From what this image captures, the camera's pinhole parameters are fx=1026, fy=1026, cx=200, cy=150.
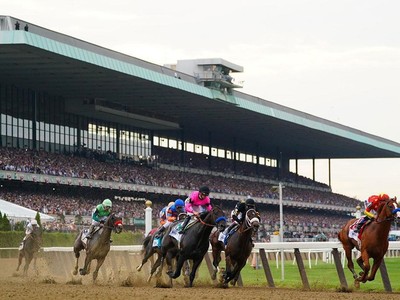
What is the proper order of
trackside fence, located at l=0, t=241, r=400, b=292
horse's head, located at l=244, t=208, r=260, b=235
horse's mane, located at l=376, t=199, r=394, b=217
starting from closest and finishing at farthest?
horse's mane, located at l=376, t=199, r=394, b=217 → horse's head, located at l=244, t=208, r=260, b=235 → trackside fence, located at l=0, t=241, r=400, b=292

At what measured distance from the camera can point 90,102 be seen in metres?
55.6

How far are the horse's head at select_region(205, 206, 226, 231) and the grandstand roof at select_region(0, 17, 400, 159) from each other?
24356mm

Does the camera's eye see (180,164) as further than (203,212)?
Yes

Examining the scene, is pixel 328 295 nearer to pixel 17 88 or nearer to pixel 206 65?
pixel 17 88

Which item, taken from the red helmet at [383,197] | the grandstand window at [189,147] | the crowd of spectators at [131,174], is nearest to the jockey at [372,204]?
the red helmet at [383,197]

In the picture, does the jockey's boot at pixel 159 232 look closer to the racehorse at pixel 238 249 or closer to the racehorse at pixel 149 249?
the racehorse at pixel 149 249

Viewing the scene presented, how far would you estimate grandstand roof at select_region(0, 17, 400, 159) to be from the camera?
144 ft

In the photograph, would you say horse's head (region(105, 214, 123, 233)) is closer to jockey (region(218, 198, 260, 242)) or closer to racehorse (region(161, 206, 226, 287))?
racehorse (region(161, 206, 226, 287))

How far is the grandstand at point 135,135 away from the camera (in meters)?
46.3

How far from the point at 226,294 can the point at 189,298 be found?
138 cm

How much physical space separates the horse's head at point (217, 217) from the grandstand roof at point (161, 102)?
959 inches

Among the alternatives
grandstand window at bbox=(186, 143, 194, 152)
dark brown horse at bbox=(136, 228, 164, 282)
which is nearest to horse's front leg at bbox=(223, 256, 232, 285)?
dark brown horse at bbox=(136, 228, 164, 282)

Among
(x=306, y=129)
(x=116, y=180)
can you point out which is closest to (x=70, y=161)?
(x=116, y=180)

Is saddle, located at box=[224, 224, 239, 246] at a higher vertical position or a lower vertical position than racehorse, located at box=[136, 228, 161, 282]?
higher
